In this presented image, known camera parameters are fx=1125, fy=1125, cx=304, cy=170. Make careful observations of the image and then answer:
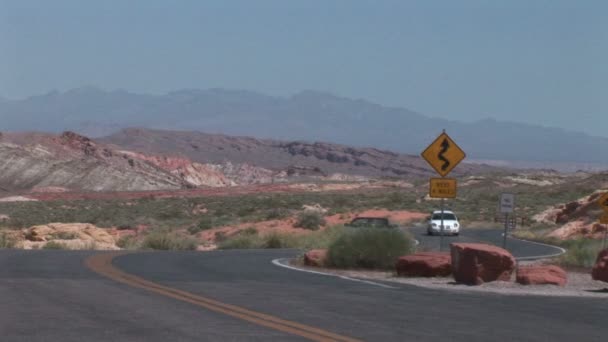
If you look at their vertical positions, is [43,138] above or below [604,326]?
above

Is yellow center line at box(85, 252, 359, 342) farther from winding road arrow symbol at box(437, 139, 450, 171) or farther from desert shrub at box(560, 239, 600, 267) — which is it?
desert shrub at box(560, 239, 600, 267)

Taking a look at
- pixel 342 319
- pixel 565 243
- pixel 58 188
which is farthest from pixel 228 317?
pixel 58 188

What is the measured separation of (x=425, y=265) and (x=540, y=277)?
278 centimetres

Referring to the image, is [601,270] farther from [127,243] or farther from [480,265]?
[127,243]

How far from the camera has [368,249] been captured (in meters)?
27.5

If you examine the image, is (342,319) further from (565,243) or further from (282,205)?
(282,205)

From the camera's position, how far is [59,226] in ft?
166

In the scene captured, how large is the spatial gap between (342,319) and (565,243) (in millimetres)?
33217

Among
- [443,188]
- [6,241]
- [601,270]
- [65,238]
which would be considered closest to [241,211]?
[65,238]

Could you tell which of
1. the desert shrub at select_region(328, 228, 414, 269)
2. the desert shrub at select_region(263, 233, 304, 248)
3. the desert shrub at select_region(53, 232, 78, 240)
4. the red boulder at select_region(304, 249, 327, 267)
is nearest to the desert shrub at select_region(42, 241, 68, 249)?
the desert shrub at select_region(53, 232, 78, 240)

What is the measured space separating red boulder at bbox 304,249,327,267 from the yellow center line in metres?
6.04

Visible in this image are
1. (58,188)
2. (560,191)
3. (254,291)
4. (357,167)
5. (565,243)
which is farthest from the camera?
(357,167)

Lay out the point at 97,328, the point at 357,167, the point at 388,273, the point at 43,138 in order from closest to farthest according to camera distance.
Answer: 1. the point at 97,328
2. the point at 388,273
3. the point at 43,138
4. the point at 357,167

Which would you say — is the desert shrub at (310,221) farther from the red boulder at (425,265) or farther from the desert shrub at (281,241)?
the red boulder at (425,265)
